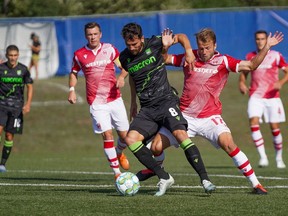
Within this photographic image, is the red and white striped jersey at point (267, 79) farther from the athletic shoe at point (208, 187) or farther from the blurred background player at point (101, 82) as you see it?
the athletic shoe at point (208, 187)

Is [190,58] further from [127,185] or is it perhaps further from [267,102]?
[267,102]

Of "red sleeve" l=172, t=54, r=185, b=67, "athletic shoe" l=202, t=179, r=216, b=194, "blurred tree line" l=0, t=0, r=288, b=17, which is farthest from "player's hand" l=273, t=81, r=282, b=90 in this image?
"blurred tree line" l=0, t=0, r=288, b=17

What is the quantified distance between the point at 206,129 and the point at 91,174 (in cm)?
470

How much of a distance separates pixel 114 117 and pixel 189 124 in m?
2.85

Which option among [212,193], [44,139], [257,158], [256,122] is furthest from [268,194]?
[44,139]

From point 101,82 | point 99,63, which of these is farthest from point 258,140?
point 99,63

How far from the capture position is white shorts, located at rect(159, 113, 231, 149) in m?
11.6

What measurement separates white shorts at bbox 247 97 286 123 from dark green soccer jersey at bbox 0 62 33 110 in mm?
4454

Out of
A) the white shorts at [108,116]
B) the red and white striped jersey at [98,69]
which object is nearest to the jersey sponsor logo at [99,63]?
the red and white striped jersey at [98,69]

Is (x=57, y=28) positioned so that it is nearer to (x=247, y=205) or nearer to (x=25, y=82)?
(x=25, y=82)

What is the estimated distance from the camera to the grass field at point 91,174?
10.0m

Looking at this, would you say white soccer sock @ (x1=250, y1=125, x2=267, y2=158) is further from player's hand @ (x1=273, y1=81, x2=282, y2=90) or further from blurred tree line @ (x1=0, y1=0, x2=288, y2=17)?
blurred tree line @ (x1=0, y1=0, x2=288, y2=17)

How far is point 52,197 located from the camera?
11211mm

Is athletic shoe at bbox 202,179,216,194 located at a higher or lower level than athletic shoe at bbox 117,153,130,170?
higher
